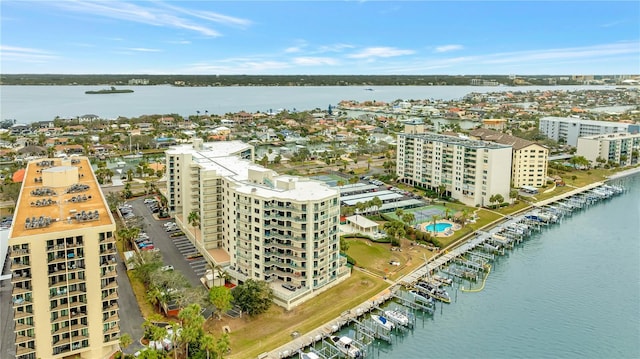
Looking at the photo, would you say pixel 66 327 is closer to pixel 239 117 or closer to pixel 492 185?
pixel 492 185

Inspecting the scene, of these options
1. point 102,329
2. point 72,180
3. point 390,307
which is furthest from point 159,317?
point 390,307

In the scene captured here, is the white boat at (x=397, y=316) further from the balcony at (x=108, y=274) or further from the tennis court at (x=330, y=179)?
the tennis court at (x=330, y=179)

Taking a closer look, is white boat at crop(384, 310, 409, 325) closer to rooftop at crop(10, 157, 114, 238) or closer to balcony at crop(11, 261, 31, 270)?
rooftop at crop(10, 157, 114, 238)

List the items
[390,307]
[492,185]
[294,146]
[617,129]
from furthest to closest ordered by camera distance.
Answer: [294,146] → [617,129] → [492,185] → [390,307]

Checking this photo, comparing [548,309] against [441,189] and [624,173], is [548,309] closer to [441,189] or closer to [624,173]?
[441,189]

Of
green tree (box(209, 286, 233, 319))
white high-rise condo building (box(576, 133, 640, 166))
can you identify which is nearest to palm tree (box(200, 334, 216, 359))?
green tree (box(209, 286, 233, 319))
